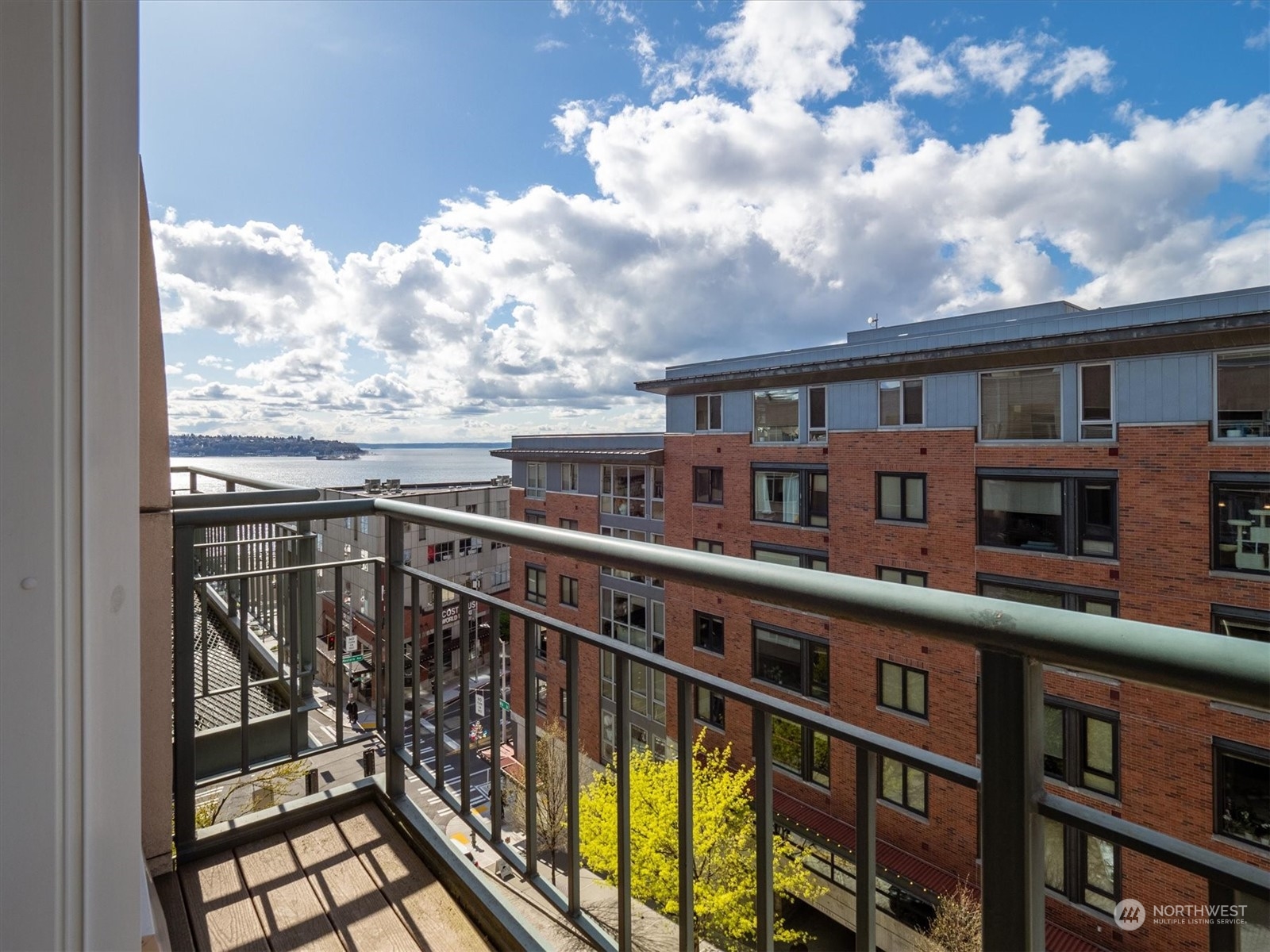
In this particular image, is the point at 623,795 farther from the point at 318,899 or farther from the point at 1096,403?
the point at 1096,403

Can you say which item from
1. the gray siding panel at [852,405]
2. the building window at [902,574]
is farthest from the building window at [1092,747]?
the gray siding panel at [852,405]

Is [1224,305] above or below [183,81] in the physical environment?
above

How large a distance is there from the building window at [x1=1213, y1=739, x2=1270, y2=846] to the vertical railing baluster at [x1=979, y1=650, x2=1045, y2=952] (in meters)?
8.23

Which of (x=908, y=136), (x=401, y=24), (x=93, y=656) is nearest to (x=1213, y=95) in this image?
(x=908, y=136)

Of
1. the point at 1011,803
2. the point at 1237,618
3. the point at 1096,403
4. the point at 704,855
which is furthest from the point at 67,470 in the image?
the point at 1237,618

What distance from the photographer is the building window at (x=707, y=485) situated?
12.6 m

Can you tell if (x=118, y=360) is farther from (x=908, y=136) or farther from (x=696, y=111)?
(x=908, y=136)

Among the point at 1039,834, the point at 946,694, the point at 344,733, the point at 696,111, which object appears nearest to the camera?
the point at 1039,834

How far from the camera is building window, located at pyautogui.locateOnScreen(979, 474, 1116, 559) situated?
28.0ft

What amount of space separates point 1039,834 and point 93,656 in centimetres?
109

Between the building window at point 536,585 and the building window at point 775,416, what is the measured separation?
20.6 ft

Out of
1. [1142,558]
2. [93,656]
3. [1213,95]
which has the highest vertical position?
[1213,95]

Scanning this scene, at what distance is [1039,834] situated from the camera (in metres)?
0.63

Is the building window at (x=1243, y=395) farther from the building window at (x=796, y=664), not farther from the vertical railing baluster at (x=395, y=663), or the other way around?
the vertical railing baluster at (x=395, y=663)
